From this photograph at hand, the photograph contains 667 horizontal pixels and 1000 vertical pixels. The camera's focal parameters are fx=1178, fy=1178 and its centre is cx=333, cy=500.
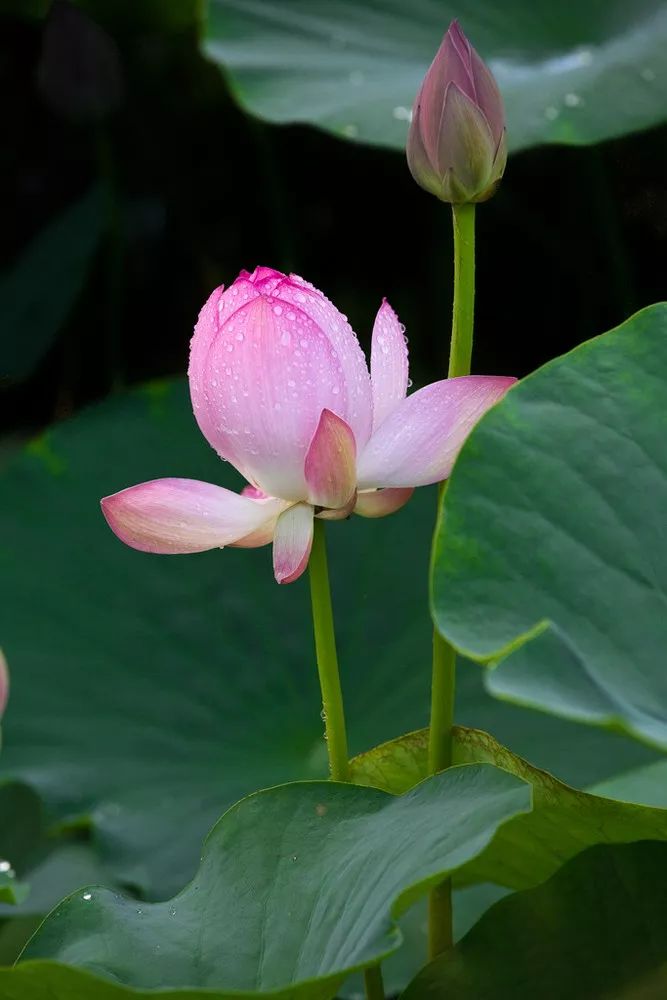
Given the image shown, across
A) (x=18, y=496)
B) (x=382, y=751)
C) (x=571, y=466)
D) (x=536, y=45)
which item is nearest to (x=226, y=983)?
(x=382, y=751)

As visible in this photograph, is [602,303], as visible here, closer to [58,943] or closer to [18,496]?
[18,496]

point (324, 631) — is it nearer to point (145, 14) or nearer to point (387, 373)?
point (387, 373)

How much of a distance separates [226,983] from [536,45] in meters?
1.10

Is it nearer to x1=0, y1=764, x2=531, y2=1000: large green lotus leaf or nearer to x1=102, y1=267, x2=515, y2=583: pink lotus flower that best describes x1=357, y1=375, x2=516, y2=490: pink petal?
x1=102, y1=267, x2=515, y2=583: pink lotus flower

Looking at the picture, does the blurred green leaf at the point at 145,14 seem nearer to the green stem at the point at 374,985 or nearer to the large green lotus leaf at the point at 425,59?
the large green lotus leaf at the point at 425,59

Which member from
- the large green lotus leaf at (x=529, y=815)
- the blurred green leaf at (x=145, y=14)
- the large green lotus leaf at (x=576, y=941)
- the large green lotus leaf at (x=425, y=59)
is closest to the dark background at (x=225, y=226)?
the blurred green leaf at (x=145, y=14)

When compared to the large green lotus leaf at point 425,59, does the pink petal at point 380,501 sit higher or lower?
lower

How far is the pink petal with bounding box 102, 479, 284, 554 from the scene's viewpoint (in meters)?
0.55

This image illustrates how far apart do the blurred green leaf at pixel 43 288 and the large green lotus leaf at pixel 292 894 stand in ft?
4.49

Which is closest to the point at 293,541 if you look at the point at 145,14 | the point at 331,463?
the point at 331,463

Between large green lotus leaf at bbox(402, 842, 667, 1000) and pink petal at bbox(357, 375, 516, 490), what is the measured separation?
20 cm

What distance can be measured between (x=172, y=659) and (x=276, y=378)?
0.70 m

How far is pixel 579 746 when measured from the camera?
1.04 m

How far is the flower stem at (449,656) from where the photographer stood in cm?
54
